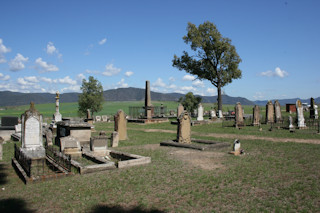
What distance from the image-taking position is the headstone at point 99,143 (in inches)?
488

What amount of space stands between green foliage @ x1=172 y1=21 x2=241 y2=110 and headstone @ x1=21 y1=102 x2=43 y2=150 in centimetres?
3056

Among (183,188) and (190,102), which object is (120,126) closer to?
(183,188)

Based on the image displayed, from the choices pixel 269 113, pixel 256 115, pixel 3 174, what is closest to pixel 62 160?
pixel 3 174

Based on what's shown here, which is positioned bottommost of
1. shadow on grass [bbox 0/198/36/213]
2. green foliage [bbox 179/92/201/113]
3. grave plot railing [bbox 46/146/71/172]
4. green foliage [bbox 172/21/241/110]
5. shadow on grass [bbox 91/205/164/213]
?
shadow on grass [bbox 0/198/36/213]

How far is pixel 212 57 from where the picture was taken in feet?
129

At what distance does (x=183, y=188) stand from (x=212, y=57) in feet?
113

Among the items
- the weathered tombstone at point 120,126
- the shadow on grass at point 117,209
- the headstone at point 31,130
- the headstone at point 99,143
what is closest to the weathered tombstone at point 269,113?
the weathered tombstone at point 120,126

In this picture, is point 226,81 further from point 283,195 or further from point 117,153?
point 283,195

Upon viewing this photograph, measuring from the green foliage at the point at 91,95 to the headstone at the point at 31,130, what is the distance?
28.1 m

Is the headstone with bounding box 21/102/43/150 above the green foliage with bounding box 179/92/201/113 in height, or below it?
below

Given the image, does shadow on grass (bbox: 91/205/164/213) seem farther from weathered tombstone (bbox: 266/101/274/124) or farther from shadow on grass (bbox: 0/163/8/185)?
weathered tombstone (bbox: 266/101/274/124)

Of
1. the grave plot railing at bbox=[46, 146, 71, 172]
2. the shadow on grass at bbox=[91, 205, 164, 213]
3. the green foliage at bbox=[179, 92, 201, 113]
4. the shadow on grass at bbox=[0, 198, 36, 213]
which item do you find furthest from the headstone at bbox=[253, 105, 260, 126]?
the shadow on grass at bbox=[0, 198, 36, 213]

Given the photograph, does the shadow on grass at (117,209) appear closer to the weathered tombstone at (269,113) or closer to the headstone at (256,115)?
the headstone at (256,115)

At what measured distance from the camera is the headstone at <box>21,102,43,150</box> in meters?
10.9
